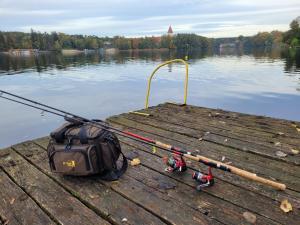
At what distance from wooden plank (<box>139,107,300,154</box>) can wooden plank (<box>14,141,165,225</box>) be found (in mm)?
3085

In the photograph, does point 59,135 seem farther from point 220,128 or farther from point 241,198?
point 220,128

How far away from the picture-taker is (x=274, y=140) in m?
5.79

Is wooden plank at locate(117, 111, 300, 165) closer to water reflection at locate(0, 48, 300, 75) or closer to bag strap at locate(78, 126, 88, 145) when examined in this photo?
bag strap at locate(78, 126, 88, 145)

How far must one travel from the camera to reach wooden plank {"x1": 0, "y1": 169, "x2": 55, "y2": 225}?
3.50 m

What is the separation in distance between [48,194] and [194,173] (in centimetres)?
212

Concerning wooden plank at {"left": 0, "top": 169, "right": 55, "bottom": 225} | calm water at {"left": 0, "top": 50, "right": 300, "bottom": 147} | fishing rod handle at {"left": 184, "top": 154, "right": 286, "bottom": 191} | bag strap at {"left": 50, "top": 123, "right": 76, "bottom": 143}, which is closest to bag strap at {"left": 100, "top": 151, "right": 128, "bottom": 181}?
bag strap at {"left": 50, "top": 123, "right": 76, "bottom": 143}

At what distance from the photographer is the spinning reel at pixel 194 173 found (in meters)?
4.03

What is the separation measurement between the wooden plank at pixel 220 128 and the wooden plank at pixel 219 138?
0.31ft

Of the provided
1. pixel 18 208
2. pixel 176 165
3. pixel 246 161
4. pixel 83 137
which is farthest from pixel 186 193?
pixel 18 208

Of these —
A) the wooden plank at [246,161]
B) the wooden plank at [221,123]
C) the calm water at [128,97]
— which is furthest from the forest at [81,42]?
the wooden plank at [246,161]

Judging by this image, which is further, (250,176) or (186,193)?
(186,193)

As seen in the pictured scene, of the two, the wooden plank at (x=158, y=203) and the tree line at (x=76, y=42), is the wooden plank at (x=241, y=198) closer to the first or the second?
the wooden plank at (x=158, y=203)

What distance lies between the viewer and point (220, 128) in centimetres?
669

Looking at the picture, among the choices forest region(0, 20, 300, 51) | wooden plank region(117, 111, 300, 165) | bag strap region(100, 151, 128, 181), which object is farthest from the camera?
forest region(0, 20, 300, 51)
